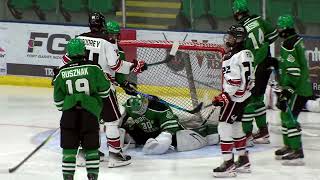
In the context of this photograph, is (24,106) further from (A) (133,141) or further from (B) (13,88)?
(A) (133,141)

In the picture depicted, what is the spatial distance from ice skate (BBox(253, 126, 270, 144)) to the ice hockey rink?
0.27 ft

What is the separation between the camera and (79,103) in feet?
19.5

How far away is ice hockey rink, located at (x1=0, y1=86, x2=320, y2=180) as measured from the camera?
22.3 feet

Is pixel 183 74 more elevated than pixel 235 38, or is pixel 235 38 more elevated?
pixel 235 38

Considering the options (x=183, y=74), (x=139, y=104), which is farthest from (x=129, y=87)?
(x=183, y=74)

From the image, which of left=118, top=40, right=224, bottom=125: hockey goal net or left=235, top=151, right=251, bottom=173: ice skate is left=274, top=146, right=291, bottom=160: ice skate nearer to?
left=235, top=151, right=251, bottom=173: ice skate

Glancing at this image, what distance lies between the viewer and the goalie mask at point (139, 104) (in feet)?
24.5

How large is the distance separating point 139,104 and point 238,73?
4.40 ft

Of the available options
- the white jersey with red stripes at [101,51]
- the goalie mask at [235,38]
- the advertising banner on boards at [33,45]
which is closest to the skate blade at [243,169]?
the goalie mask at [235,38]

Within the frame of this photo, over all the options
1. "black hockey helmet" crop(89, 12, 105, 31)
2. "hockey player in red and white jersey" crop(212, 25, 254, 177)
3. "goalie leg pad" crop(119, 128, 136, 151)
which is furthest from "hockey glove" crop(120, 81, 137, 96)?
"hockey player in red and white jersey" crop(212, 25, 254, 177)

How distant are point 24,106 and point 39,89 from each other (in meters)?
1.07

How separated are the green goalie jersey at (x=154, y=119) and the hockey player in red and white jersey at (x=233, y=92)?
93cm

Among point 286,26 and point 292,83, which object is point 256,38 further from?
point 292,83

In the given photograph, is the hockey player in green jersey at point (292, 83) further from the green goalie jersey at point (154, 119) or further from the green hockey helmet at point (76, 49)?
the green hockey helmet at point (76, 49)
